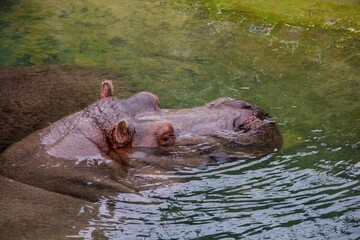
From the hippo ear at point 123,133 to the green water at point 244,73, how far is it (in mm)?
566

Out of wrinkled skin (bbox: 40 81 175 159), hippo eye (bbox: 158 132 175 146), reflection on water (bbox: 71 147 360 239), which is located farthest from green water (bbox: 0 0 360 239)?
wrinkled skin (bbox: 40 81 175 159)

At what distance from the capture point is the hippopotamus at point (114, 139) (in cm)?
571

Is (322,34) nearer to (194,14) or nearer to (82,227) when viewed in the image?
(194,14)

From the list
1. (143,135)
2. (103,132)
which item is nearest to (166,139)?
(143,135)

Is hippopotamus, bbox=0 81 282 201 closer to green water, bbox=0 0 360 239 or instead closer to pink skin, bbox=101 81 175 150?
pink skin, bbox=101 81 175 150

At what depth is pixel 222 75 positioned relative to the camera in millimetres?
8398

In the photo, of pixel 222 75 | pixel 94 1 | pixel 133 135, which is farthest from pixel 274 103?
pixel 94 1

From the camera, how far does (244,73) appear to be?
27.6 ft

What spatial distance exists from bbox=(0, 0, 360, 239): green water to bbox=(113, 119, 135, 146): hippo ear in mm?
566

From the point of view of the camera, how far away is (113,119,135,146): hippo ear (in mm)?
5906

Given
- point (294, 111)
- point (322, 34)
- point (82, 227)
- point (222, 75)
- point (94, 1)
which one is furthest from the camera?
point (94, 1)

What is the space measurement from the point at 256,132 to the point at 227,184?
0.54 metres

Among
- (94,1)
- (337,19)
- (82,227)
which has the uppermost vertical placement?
(94,1)

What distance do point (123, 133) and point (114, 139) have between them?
0.10 m
